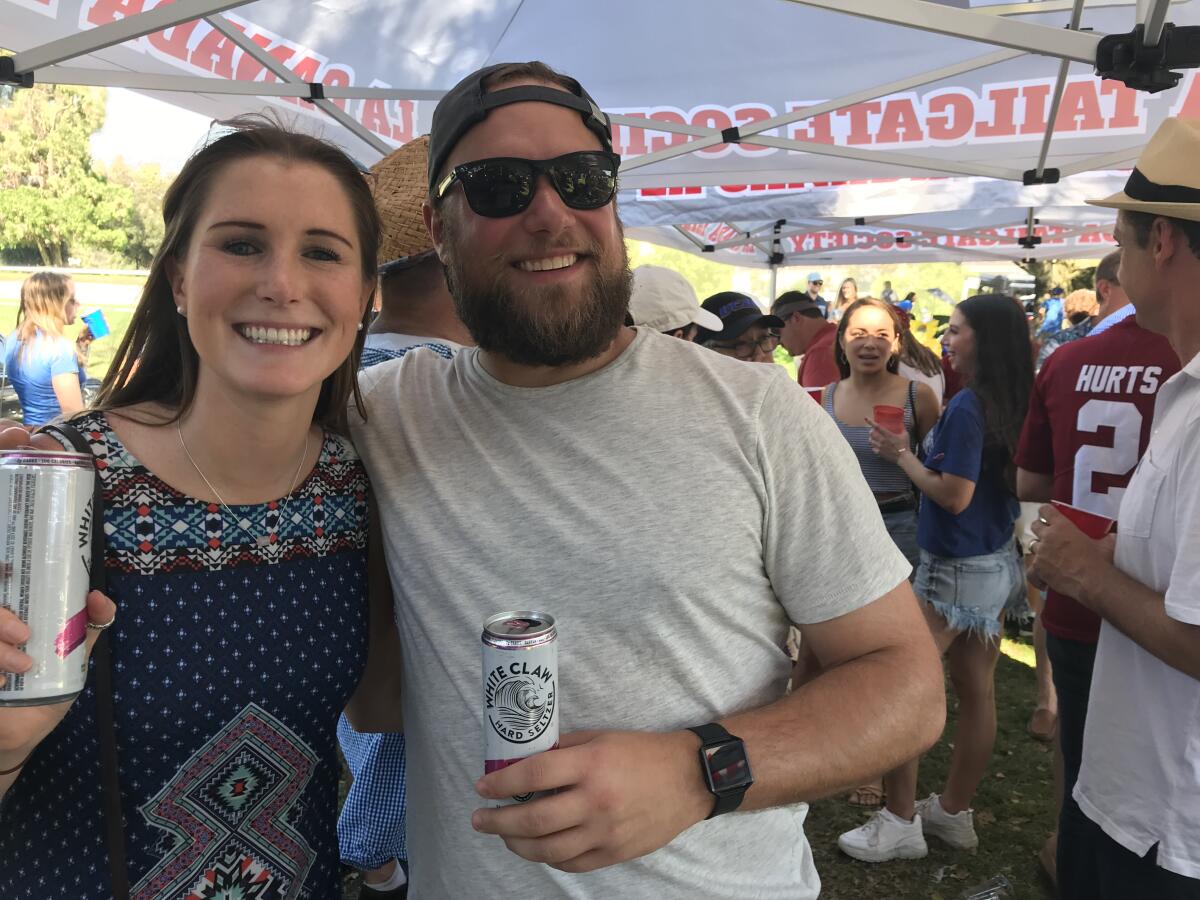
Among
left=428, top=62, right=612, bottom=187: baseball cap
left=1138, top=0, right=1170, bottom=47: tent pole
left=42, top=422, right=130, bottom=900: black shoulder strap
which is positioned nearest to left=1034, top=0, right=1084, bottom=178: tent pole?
left=1138, top=0, right=1170, bottom=47: tent pole

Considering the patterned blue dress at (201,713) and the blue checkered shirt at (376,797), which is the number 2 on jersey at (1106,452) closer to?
the blue checkered shirt at (376,797)

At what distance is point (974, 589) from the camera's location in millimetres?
3258

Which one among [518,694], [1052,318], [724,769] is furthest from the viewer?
[1052,318]

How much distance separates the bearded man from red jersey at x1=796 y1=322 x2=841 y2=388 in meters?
4.47

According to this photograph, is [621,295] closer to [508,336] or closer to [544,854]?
[508,336]

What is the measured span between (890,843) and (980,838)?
1.68 feet

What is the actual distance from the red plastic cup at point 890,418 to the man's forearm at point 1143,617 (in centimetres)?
174

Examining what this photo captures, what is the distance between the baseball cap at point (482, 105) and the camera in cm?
136

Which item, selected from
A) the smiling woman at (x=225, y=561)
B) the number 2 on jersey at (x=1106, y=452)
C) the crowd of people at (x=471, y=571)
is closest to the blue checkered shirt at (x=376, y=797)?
the crowd of people at (x=471, y=571)

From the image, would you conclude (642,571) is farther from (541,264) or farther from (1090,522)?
(1090,522)

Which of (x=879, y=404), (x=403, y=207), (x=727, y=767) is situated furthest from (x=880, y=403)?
(x=727, y=767)

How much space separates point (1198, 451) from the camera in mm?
1618

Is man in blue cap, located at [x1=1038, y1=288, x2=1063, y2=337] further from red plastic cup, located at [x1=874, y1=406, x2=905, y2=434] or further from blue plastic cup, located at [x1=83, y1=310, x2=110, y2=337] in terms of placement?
blue plastic cup, located at [x1=83, y1=310, x2=110, y2=337]

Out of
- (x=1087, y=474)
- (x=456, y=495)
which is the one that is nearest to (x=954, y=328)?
(x=1087, y=474)
